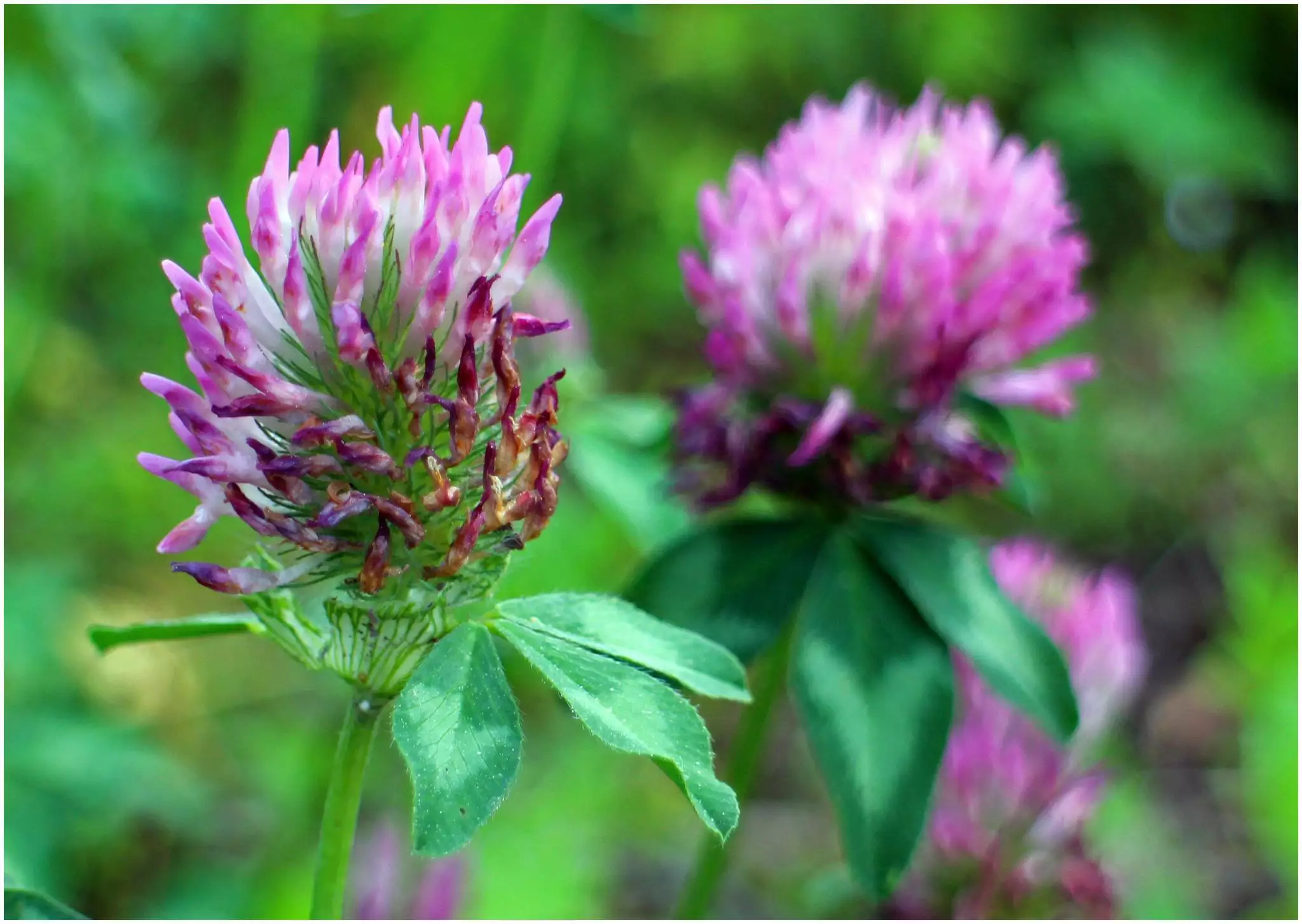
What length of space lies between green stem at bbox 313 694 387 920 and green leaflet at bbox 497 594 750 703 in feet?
0.32

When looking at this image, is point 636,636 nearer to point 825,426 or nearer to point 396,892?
point 825,426

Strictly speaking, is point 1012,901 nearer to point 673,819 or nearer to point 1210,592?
point 673,819

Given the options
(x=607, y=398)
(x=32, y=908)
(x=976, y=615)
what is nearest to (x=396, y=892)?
(x=32, y=908)

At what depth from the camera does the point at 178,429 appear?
0.65 m

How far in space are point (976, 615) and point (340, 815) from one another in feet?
1.72

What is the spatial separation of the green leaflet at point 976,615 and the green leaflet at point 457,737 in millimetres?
419

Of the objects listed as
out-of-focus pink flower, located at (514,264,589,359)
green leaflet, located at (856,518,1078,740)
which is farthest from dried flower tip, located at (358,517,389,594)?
out-of-focus pink flower, located at (514,264,589,359)

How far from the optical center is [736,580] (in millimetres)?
972

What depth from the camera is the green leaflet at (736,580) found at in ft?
3.10

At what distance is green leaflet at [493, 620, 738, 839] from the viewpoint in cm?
57

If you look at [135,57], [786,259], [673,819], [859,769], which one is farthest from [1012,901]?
[135,57]

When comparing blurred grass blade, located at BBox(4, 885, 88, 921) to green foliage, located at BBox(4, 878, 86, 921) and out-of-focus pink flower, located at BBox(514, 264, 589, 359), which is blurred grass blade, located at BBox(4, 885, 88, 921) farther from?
out-of-focus pink flower, located at BBox(514, 264, 589, 359)

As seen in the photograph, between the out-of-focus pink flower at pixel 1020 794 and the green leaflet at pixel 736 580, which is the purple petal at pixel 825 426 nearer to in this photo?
the green leaflet at pixel 736 580

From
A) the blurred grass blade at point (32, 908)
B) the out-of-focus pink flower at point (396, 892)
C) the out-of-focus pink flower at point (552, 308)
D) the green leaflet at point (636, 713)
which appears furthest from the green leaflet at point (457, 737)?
the out-of-focus pink flower at point (552, 308)
